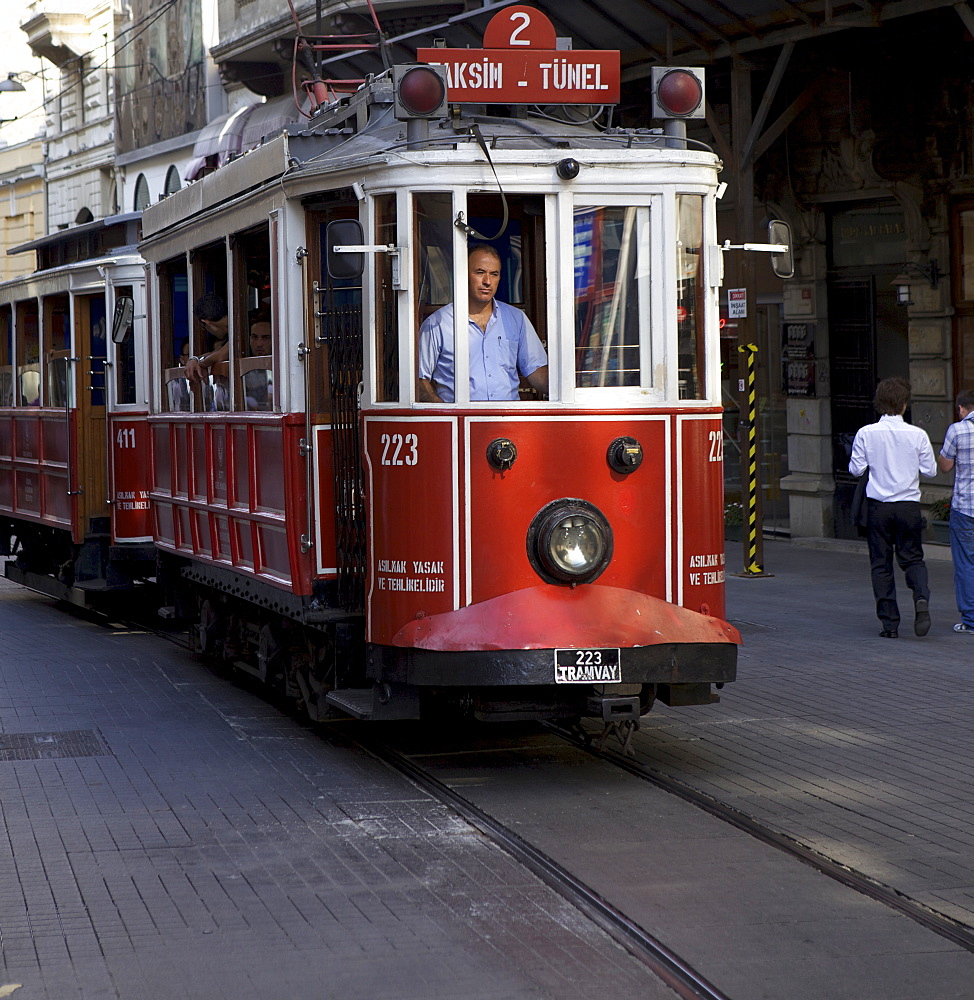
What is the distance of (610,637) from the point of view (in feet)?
24.0

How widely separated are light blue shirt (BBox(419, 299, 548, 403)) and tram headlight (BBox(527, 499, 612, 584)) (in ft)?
1.92

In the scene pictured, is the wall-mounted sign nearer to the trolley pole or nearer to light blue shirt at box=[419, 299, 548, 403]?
the trolley pole

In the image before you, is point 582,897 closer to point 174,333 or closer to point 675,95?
point 675,95

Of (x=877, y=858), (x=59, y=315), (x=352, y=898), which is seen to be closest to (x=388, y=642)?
(x=352, y=898)

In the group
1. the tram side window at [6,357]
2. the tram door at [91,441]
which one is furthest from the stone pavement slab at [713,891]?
the tram side window at [6,357]

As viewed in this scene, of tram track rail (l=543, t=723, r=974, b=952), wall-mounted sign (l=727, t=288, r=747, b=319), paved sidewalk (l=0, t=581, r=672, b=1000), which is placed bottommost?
tram track rail (l=543, t=723, r=974, b=952)

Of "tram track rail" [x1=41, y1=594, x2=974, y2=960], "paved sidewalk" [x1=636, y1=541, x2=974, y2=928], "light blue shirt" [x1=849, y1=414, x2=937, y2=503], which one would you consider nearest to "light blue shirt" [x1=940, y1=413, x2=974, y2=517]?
"light blue shirt" [x1=849, y1=414, x2=937, y2=503]

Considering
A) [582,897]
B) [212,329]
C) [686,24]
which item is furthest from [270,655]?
[686,24]

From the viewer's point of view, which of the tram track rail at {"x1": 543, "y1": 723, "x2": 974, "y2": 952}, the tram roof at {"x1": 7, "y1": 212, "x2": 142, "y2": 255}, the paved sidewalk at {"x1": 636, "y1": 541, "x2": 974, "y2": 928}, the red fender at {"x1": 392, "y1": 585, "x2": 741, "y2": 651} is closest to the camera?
the tram track rail at {"x1": 543, "y1": 723, "x2": 974, "y2": 952}

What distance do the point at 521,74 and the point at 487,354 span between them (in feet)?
4.12

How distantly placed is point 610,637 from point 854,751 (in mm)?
1915

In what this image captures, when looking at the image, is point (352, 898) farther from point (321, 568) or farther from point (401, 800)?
point (321, 568)

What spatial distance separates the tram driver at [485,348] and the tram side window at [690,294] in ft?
2.17

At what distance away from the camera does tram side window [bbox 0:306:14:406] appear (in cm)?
1655
